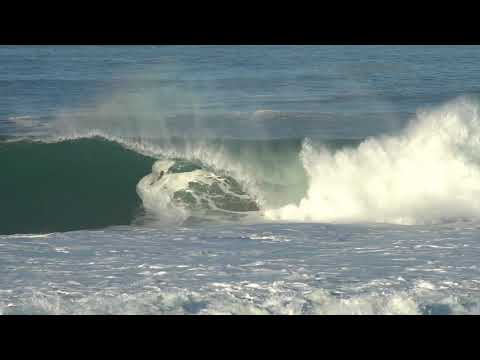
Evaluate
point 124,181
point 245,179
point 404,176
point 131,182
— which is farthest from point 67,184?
point 404,176

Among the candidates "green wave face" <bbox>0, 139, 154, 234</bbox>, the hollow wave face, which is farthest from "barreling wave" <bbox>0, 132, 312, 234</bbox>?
the hollow wave face

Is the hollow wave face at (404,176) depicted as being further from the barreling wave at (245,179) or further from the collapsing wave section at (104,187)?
the collapsing wave section at (104,187)

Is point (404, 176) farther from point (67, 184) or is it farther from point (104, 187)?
point (67, 184)

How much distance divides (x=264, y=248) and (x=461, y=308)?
2.91m

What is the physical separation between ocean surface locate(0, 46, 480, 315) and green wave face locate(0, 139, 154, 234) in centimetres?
4

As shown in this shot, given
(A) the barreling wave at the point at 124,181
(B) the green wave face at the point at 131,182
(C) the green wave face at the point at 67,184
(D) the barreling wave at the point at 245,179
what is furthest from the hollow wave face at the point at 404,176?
(C) the green wave face at the point at 67,184

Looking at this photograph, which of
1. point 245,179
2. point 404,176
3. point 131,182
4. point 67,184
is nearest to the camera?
point 404,176

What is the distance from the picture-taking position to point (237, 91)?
2214 cm

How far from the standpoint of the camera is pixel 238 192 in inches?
548

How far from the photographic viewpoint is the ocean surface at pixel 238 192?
9156mm

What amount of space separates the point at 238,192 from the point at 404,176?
2.63 m

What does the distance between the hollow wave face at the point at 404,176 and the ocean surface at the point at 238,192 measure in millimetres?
33

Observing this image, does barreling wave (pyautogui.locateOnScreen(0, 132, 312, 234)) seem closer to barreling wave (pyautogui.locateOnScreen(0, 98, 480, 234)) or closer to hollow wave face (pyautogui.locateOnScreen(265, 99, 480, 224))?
barreling wave (pyautogui.locateOnScreen(0, 98, 480, 234))

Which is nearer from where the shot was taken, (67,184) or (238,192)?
(238,192)
